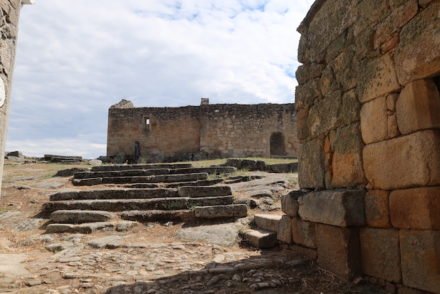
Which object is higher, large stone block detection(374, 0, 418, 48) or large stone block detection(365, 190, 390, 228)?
large stone block detection(374, 0, 418, 48)

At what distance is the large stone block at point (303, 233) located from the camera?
4.23 meters

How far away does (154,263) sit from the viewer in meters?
4.77

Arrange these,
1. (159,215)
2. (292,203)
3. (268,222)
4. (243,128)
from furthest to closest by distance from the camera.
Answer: (243,128) < (159,215) < (268,222) < (292,203)

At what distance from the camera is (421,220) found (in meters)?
2.80

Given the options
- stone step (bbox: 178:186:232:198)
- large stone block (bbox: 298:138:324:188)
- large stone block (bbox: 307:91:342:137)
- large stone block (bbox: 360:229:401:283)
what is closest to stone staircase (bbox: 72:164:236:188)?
stone step (bbox: 178:186:232:198)

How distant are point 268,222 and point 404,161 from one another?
122 inches

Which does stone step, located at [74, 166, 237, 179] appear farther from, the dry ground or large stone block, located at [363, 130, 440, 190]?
large stone block, located at [363, 130, 440, 190]

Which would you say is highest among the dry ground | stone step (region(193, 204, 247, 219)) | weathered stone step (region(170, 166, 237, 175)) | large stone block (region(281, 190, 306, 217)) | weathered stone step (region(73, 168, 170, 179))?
weathered stone step (region(170, 166, 237, 175))

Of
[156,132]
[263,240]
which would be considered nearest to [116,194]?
[263,240]

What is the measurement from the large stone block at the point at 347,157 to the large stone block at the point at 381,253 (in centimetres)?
52

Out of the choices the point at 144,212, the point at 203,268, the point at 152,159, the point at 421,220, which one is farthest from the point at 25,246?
the point at 152,159

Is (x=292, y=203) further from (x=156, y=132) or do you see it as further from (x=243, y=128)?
(x=156, y=132)

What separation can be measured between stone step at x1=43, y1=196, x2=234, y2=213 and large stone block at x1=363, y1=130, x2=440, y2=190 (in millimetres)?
4361

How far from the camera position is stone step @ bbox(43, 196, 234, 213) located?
7578 millimetres
